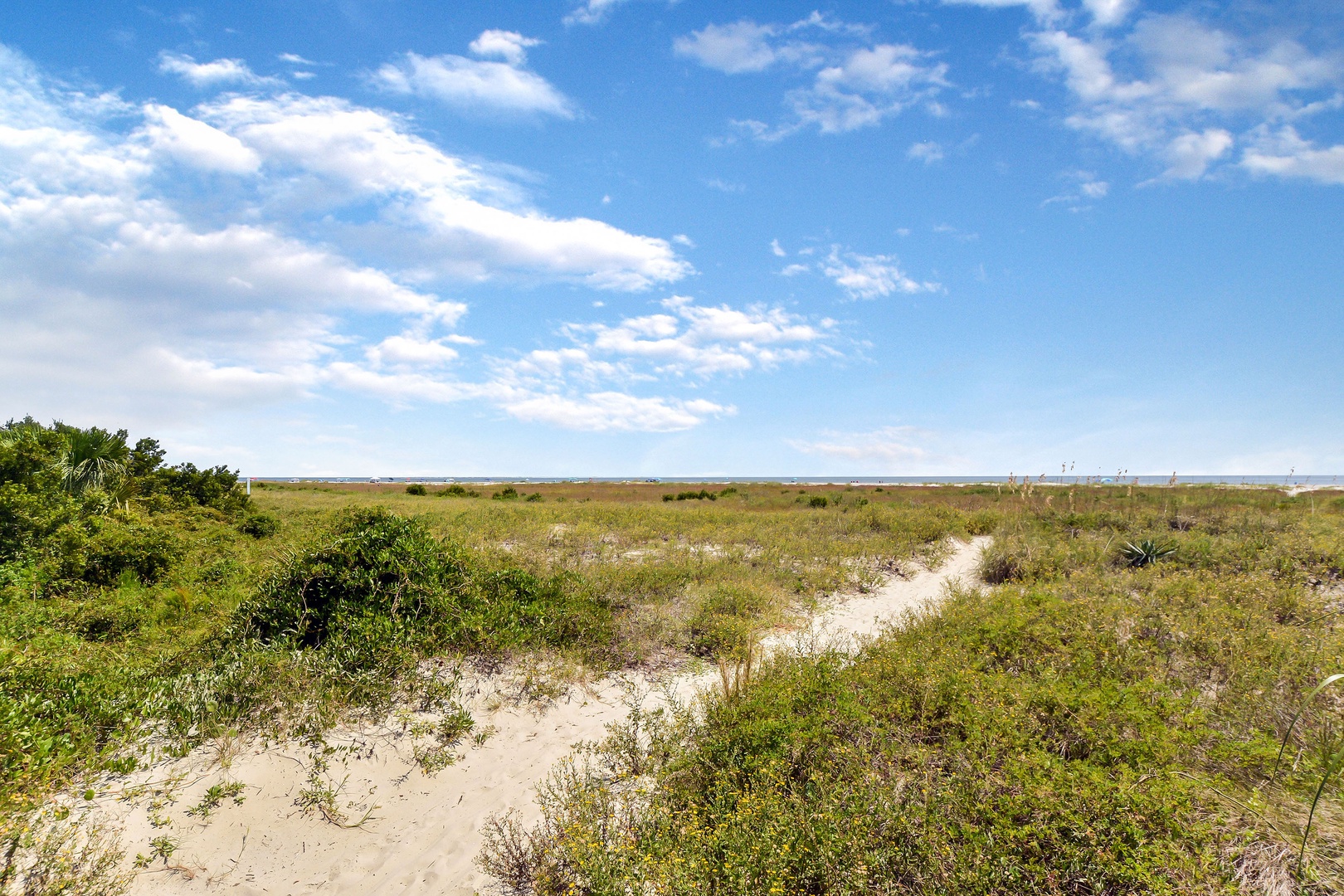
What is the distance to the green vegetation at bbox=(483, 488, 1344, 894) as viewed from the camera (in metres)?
3.69

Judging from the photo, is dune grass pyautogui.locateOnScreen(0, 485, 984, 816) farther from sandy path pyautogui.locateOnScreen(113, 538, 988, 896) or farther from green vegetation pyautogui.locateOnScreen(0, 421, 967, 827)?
sandy path pyautogui.locateOnScreen(113, 538, 988, 896)

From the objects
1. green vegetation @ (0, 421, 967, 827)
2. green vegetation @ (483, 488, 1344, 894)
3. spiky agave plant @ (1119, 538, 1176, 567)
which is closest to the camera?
Answer: green vegetation @ (483, 488, 1344, 894)

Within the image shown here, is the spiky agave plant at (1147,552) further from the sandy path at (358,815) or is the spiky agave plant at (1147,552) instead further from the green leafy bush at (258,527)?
the green leafy bush at (258,527)

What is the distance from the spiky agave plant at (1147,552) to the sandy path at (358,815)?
39.4 feet

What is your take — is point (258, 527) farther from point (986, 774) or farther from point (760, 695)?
point (986, 774)

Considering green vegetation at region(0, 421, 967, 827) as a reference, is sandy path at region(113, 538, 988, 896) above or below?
below

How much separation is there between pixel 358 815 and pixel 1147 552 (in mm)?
14692

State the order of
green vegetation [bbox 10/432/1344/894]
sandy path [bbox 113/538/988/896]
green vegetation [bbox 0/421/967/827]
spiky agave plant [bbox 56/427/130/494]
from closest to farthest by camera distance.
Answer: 1. green vegetation [bbox 10/432/1344/894]
2. sandy path [bbox 113/538/988/896]
3. green vegetation [bbox 0/421/967/827]
4. spiky agave plant [bbox 56/427/130/494]

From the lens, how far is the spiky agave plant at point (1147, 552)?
12.4m

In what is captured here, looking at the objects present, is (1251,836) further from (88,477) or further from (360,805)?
(88,477)

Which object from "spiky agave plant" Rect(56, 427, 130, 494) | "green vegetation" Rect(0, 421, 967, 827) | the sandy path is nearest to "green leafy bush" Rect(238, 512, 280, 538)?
"green vegetation" Rect(0, 421, 967, 827)

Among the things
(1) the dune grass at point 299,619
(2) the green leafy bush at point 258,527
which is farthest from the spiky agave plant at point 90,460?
(2) the green leafy bush at point 258,527

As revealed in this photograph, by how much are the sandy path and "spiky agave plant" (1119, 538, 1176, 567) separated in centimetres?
1200

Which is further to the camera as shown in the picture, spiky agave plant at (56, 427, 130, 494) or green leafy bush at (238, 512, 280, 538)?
green leafy bush at (238, 512, 280, 538)
